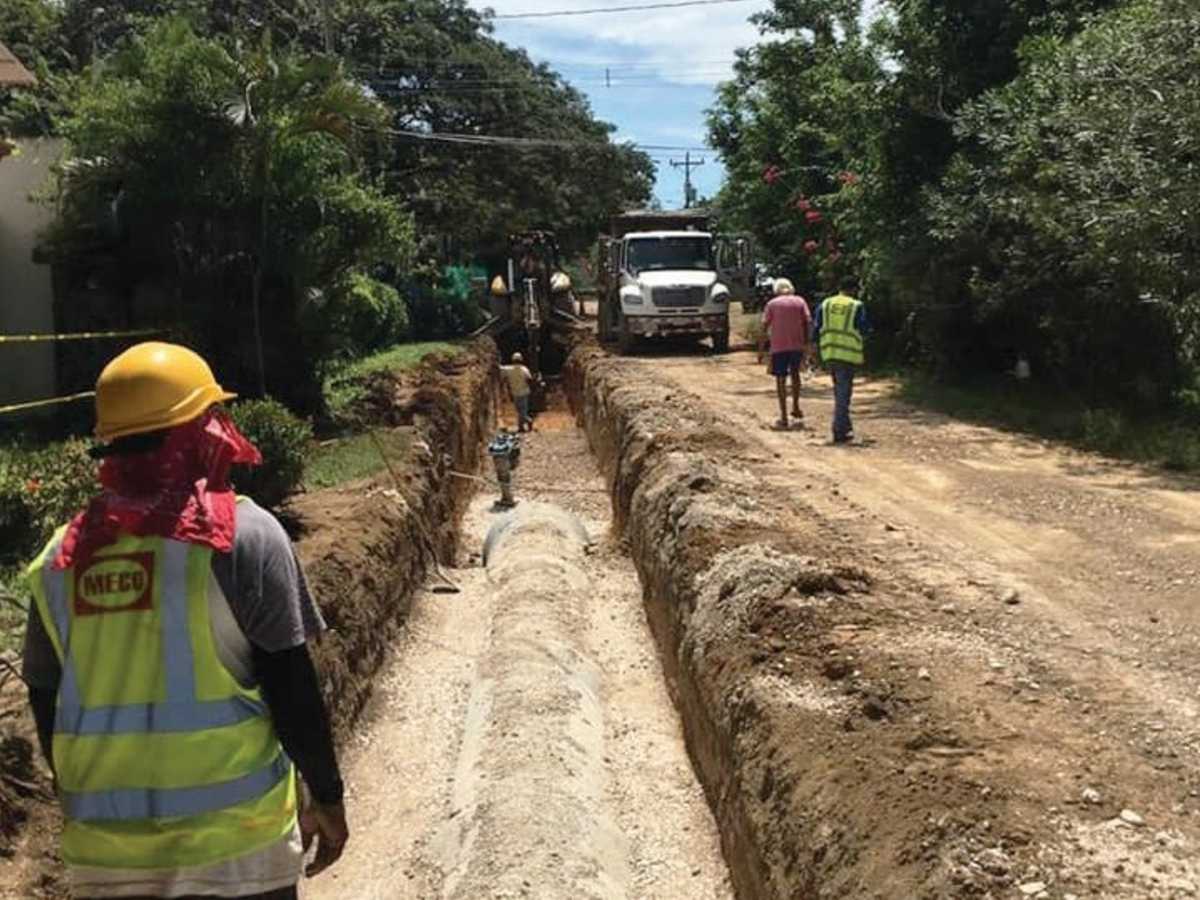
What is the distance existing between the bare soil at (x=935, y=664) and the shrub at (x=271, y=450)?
3.18 metres

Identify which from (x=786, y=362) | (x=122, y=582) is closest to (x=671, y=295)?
(x=786, y=362)

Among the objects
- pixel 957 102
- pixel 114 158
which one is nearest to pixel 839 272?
pixel 957 102

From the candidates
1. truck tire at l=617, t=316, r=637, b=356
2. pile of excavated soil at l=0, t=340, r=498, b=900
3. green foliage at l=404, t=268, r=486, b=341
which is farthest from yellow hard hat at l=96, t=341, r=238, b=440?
green foliage at l=404, t=268, r=486, b=341

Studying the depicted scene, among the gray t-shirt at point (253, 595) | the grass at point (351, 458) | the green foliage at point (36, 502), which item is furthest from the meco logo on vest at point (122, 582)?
the grass at point (351, 458)

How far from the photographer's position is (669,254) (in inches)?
1050

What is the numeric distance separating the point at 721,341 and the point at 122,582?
80.1 feet

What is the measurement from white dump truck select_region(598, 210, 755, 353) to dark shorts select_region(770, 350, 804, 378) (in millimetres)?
10996

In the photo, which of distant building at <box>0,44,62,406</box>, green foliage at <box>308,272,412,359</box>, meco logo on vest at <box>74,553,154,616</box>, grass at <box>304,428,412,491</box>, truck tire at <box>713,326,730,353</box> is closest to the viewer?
meco logo on vest at <box>74,553,154,616</box>

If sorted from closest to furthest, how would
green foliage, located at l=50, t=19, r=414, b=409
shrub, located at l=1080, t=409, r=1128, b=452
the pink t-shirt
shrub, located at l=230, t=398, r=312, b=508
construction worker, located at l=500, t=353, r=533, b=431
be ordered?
1. shrub, located at l=230, t=398, r=312, b=508
2. shrub, located at l=1080, t=409, r=1128, b=452
3. green foliage, located at l=50, t=19, r=414, b=409
4. the pink t-shirt
5. construction worker, located at l=500, t=353, r=533, b=431

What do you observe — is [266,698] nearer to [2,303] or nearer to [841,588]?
[841,588]

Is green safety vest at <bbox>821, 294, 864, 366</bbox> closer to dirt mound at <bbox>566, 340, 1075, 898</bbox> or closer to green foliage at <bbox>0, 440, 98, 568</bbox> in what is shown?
→ dirt mound at <bbox>566, 340, 1075, 898</bbox>

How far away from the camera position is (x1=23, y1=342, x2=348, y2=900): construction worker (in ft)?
8.28

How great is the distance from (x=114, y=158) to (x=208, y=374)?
12.5 meters

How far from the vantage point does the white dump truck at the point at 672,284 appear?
2558 centimetres
